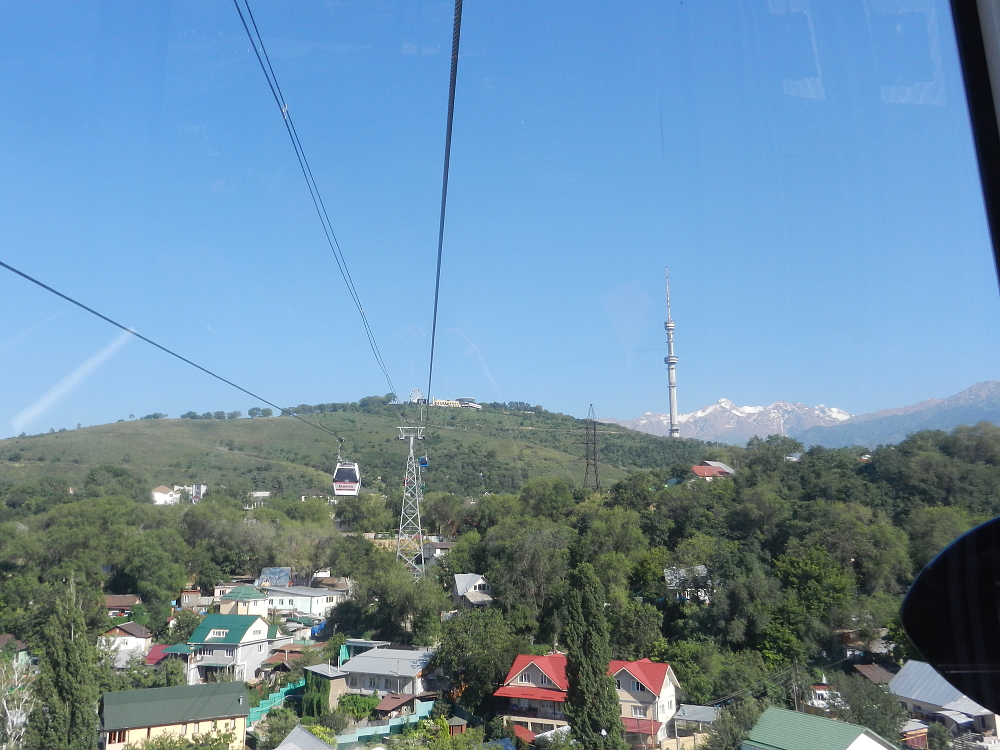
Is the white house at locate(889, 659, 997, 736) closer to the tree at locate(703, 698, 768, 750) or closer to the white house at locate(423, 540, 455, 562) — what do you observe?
the tree at locate(703, 698, 768, 750)

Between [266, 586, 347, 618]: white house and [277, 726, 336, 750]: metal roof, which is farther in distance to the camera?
[266, 586, 347, 618]: white house

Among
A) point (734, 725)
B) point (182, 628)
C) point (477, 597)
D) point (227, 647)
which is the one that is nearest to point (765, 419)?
point (734, 725)

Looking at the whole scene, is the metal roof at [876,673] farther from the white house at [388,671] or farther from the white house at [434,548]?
the white house at [434,548]

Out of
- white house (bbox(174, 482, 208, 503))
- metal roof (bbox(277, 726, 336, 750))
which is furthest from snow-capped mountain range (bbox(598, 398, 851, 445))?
white house (bbox(174, 482, 208, 503))

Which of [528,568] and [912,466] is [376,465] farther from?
[912,466]

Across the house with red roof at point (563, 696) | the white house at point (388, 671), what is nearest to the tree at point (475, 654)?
the house with red roof at point (563, 696)

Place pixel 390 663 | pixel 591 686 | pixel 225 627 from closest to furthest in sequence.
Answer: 1. pixel 591 686
2. pixel 390 663
3. pixel 225 627

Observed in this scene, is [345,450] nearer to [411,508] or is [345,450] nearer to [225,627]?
[411,508]
